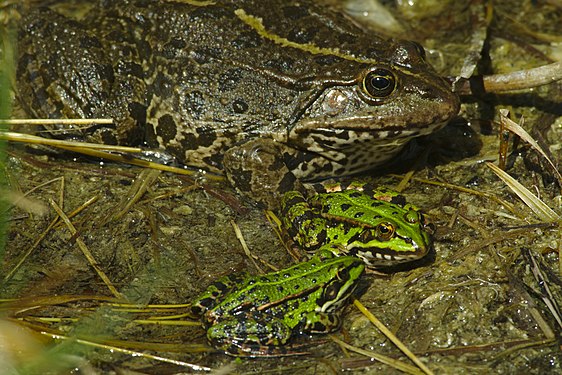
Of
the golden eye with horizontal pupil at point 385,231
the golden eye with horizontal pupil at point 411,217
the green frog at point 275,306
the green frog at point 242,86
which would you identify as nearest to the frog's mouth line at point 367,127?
the green frog at point 242,86

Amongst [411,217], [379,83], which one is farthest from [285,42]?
[411,217]

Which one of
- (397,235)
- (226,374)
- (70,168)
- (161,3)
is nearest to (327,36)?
(161,3)

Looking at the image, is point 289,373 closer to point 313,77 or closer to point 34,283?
point 34,283

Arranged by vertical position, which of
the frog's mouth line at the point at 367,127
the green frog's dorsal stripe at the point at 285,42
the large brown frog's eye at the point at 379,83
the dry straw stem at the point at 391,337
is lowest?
the dry straw stem at the point at 391,337

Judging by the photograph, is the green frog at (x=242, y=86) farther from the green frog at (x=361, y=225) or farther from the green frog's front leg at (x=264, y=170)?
the green frog at (x=361, y=225)

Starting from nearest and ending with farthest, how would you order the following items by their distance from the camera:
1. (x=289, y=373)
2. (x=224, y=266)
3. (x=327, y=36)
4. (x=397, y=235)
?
(x=289, y=373), (x=397, y=235), (x=224, y=266), (x=327, y=36)

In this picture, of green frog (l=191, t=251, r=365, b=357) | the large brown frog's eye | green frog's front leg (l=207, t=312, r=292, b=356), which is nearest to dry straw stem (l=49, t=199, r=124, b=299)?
green frog (l=191, t=251, r=365, b=357)
